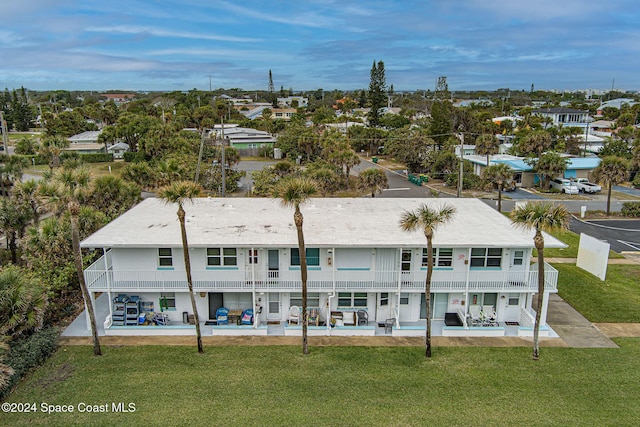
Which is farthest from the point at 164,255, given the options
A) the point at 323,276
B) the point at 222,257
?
the point at 323,276

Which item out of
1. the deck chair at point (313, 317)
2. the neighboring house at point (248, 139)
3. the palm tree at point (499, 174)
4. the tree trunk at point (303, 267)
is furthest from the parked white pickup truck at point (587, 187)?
the neighboring house at point (248, 139)

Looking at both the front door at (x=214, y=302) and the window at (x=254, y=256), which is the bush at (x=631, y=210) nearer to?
the window at (x=254, y=256)

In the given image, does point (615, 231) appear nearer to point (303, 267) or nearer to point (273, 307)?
point (273, 307)

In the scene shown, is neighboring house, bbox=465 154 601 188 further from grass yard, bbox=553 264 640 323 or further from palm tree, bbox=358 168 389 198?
grass yard, bbox=553 264 640 323

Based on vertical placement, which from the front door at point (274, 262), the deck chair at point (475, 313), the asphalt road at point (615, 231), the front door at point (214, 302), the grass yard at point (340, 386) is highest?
the front door at point (274, 262)

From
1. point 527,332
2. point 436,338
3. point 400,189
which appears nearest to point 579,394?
point 527,332

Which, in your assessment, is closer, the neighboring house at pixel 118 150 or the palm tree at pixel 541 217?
the palm tree at pixel 541 217
